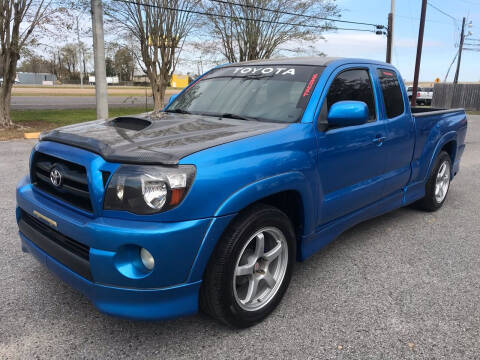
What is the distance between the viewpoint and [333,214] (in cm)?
317

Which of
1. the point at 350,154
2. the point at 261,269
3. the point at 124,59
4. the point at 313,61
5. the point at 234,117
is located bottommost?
the point at 261,269

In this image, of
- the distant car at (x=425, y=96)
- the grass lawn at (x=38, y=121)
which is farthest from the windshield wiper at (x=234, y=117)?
the distant car at (x=425, y=96)

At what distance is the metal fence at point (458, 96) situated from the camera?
28930 mm

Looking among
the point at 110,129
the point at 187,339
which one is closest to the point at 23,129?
the point at 110,129

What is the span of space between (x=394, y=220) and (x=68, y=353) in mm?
3749

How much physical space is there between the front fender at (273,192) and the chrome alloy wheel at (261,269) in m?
0.25

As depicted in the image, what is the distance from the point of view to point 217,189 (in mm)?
2193

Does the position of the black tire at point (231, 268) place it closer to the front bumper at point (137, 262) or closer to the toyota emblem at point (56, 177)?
the front bumper at point (137, 262)

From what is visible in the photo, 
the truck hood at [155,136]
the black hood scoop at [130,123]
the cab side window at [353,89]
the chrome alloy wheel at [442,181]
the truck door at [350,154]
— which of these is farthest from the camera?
the chrome alloy wheel at [442,181]

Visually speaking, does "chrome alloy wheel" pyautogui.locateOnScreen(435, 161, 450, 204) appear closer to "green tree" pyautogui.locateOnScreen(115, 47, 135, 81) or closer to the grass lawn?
the grass lawn

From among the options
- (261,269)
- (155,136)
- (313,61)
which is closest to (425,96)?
(313,61)

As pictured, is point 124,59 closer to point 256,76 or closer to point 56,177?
point 256,76

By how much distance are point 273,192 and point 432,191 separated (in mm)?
3213

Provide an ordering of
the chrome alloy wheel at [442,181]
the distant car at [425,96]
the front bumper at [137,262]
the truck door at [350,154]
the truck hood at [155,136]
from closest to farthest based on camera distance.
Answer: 1. the front bumper at [137,262]
2. the truck hood at [155,136]
3. the truck door at [350,154]
4. the chrome alloy wheel at [442,181]
5. the distant car at [425,96]
